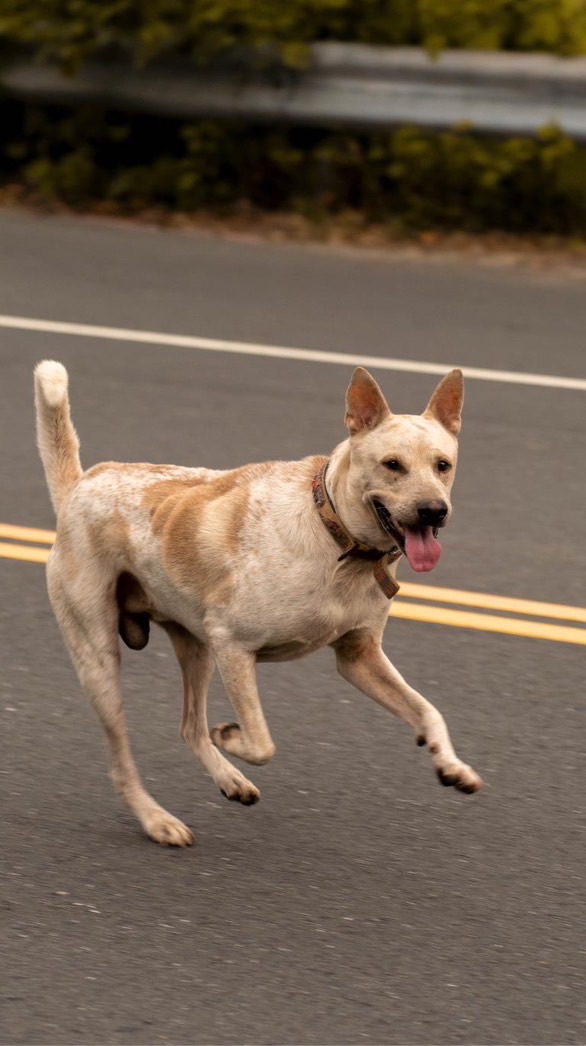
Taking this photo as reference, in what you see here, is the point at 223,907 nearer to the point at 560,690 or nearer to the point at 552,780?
the point at 552,780

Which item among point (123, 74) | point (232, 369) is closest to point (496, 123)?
point (123, 74)

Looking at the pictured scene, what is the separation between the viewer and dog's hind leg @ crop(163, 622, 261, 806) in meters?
4.37

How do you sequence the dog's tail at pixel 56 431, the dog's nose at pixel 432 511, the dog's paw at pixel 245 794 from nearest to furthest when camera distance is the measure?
the dog's nose at pixel 432 511 < the dog's paw at pixel 245 794 < the dog's tail at pixel 56 431

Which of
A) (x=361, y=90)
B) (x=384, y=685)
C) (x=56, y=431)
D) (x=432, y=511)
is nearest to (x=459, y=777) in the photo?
(x=384, y=685)

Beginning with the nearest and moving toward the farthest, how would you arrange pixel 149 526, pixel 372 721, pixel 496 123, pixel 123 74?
pixel 149 526, pixel 372 721, pixel 496 123, pixel 123 74

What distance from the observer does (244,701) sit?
165 inches

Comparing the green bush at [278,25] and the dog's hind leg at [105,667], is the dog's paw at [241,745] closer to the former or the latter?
Result: the dog's hind leg at [105,667]

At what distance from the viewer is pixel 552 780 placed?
4695mm

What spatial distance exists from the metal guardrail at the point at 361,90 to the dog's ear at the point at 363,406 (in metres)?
6.52

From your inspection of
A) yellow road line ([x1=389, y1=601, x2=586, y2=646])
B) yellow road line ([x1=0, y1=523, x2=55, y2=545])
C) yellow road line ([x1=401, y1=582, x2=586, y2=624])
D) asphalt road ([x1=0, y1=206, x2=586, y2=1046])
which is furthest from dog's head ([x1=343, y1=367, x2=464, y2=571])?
yellow road line ([x1=0, y1=523, x2=55, y2=545])

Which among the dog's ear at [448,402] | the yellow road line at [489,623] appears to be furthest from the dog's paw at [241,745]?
the yellow road line at [489,623]

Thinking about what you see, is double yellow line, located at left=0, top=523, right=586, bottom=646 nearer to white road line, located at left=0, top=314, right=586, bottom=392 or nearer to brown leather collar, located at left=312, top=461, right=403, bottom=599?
brown leather collar, located at left=312, top=461, right=403, bottom=599

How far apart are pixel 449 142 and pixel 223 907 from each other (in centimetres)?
718

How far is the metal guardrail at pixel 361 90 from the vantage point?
10.2 metres
